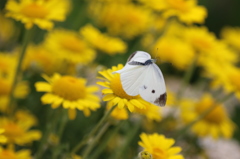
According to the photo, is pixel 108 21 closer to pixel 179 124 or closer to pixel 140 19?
pixel 140 19

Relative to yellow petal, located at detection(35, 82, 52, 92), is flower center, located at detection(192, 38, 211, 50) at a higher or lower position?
higher

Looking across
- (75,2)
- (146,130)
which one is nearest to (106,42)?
(146,130)

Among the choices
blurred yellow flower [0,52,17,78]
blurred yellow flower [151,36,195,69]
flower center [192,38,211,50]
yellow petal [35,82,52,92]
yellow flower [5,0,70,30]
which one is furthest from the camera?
blurred yellow flower [151,36,195,69]

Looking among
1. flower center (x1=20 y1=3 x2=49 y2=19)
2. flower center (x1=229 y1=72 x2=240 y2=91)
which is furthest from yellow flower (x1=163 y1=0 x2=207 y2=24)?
flower center (x1=20 y1=3 x2=49 y2=19)

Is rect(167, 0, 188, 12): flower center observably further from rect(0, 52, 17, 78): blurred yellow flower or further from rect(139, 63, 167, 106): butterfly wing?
rect(139, 63, 167, 106): butterfly wing

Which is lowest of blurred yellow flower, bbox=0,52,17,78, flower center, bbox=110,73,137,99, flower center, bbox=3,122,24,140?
flower center, bbox=3,122,24,140

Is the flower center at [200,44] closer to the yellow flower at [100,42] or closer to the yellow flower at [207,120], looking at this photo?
the yellow flower at [207,120]

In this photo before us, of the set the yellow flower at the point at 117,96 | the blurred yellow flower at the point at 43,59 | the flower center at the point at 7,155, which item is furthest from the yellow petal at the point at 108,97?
the blurred yellow flower at the point at 43,59
